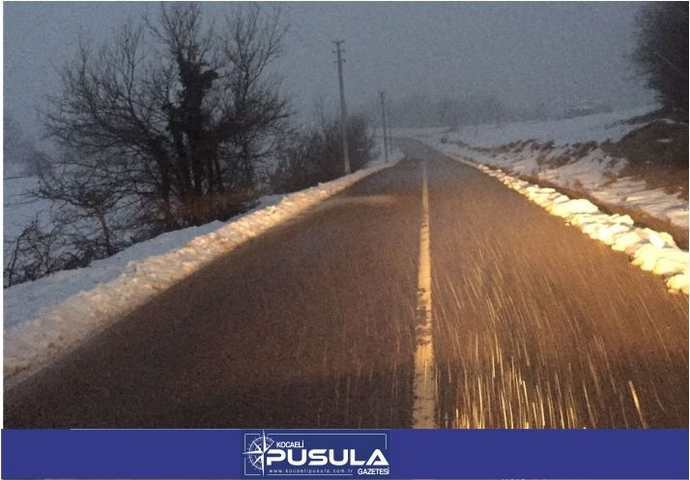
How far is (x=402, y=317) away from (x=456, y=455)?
371 centimetres

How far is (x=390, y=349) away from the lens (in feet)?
18.4

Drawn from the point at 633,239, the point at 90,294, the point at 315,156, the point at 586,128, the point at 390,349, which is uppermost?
the point at 390,349

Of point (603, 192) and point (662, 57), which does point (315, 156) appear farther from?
point (662, 57)

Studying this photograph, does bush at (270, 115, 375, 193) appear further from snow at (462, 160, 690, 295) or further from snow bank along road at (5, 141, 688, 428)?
snow bank along road at (5, 141, 688, 428)

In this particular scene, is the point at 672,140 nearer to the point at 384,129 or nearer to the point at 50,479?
the point at 50,479

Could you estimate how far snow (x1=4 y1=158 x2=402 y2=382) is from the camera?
20.5 feet

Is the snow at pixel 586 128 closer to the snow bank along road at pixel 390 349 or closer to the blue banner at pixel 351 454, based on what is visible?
the snow bank along road at pixel 390 349

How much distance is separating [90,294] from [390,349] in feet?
13.6

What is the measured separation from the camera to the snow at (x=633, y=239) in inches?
303

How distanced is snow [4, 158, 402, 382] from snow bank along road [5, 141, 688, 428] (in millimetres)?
265

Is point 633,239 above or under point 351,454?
under

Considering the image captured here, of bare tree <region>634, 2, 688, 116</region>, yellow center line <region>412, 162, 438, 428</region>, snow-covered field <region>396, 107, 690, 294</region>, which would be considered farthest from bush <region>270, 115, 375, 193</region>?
yellow center line <region>412, 162, 438, 428</region>

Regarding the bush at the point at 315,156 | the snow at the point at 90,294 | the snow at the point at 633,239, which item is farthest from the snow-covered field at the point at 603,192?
the bush at the point at 315,156

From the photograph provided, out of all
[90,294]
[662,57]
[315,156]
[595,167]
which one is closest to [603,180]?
[595,167]
